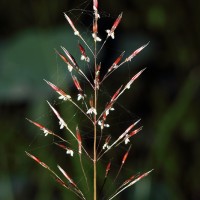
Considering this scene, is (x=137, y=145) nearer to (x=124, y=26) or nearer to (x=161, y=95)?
(x=161, y=95)

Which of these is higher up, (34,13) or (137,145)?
(34,13)

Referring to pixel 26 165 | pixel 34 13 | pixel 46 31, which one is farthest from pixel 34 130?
pixel 34 13

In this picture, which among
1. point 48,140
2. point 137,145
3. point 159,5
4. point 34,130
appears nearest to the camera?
point 48,140

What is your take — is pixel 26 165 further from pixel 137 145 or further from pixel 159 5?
pixel 159 5

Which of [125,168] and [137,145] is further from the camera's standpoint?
[137,145]

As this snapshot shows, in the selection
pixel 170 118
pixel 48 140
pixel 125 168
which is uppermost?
pixel 170 118

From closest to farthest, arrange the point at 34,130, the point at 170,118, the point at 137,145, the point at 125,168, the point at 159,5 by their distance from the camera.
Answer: the point at 170,118 < the point at 125,168 < the point at 34,130 < the point at 137,145 < the point at 159,5
